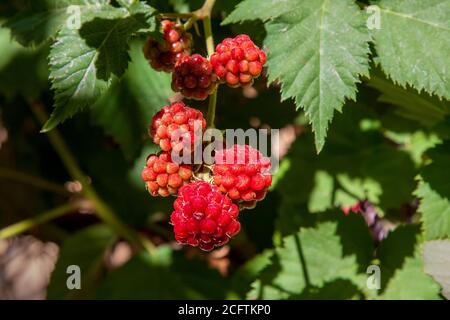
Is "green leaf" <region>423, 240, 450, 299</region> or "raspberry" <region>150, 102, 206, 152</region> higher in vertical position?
"raspberry" <region>150, 102, 206, 152</region>

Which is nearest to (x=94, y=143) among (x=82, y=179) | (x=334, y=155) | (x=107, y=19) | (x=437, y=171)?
(x=82, y=179)

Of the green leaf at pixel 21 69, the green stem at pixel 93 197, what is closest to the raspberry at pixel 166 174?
the green leaf at pixel 21 69

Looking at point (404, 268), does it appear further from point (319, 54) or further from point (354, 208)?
point (319, 54)

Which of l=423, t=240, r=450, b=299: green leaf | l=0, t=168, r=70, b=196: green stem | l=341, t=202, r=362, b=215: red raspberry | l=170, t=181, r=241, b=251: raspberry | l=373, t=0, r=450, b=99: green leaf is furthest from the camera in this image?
l=0, t=168, r=70, b=196: green stem

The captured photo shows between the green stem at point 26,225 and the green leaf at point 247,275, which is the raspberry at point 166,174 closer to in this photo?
the green leaf at point 247,275

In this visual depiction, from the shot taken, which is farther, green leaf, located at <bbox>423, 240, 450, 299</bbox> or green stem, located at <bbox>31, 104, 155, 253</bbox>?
green stem, located at <bbox>31, 104, 155, 253</bbox>

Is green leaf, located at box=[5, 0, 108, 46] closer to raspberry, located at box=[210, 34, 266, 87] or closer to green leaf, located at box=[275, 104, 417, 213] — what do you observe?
raspberry, located at box=[210, 34, 266, 87]

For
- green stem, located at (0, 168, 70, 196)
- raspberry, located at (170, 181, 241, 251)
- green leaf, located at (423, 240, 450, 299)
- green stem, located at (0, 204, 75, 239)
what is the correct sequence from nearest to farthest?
1. raspberry, located at (170, 181, 241, 251)
2. green leaf, located at (423, 240, 450, 299)
3. green stem, located at (0, 204, 75, 239)
4. green stem, located at (0, 168, 70, 196)

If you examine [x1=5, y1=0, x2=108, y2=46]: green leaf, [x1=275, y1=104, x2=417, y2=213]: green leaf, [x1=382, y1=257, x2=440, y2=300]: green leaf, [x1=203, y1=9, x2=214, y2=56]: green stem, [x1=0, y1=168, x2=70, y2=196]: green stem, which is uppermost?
[x1=5, y1=0, x2=108, y2=46]: green leaf

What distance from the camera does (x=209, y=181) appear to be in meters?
1.09

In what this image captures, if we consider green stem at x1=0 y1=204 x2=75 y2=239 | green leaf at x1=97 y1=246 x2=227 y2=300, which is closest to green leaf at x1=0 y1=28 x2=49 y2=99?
green stem at x1=0 y1=204 x2=75 y2=239

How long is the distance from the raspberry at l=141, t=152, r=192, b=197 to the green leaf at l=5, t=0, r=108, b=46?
32cm

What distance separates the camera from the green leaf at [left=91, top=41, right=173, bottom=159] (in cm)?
145

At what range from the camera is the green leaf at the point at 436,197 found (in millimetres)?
1342
